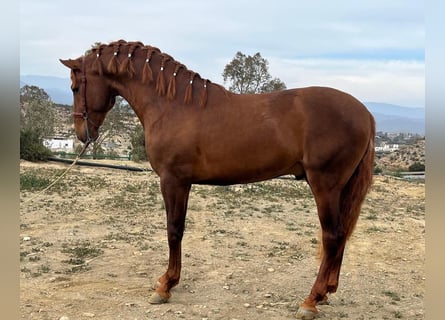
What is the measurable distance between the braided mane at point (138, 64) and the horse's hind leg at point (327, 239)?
145 cm

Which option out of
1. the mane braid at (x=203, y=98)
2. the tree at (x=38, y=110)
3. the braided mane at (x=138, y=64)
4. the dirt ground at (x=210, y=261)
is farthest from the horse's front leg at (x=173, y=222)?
the tree at (x=38, y=110)

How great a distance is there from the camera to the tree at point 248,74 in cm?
2472

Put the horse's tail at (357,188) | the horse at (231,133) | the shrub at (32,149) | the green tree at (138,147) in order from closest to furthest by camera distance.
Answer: the horse at (231,133) → the horse's tail at (357,188) → the shrub at (32,149) → the green tree at (138,147)

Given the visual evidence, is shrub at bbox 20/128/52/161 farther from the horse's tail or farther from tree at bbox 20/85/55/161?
the horse's tail

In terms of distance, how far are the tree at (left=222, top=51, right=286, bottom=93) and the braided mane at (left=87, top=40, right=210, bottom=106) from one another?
20.9m

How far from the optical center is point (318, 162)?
11.3 feet

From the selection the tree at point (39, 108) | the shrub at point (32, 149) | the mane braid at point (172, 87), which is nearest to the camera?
the mane braid at point (172, 87)

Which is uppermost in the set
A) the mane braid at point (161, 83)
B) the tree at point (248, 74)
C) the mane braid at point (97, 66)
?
the tree at point (248, 74)

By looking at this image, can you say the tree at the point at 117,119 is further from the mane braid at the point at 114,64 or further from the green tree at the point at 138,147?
the mane braid at the point at 114,64

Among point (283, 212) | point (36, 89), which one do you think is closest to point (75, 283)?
point (283, 212)

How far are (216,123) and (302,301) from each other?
183 centimetres

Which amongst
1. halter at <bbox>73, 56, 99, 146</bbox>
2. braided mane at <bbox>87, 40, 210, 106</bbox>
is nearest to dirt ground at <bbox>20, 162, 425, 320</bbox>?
halter at <bbox>73, 56, 99, 146</bbox>

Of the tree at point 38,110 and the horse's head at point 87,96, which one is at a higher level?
the tree at point 38,110

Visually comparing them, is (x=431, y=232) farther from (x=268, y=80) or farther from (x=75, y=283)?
(x=268, y=80)
